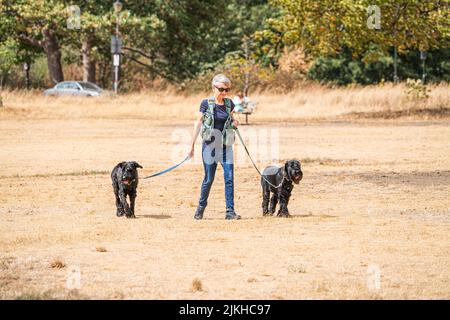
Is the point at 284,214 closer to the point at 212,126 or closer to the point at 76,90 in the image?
the point at 212,126

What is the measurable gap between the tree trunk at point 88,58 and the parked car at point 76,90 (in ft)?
16.7

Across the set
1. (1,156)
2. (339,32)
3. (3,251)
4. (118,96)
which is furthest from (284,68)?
(3,251)

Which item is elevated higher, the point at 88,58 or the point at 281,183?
the point at 88,58

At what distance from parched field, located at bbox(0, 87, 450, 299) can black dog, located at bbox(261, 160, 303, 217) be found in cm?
30

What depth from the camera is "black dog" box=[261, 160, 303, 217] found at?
568 inches

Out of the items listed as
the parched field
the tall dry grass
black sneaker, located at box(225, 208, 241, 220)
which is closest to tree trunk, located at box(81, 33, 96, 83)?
the tall dry grass

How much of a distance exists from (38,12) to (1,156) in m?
30.9

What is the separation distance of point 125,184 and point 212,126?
1.45m

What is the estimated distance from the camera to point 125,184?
14.8m

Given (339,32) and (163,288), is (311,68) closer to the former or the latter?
(339,32)

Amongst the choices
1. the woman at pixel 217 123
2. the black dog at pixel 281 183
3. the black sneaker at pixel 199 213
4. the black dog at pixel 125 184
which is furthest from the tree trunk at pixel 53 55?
the woman at pixel 217 123

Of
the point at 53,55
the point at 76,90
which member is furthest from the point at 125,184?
the point at 53,55

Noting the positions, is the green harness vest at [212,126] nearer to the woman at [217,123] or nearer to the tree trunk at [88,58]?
the woman at [217,123]

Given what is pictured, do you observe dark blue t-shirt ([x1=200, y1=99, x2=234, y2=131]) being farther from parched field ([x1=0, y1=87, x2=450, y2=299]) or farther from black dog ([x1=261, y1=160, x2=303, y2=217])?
parched field ([x1=0, y1=87, x2=450, y2=299])
